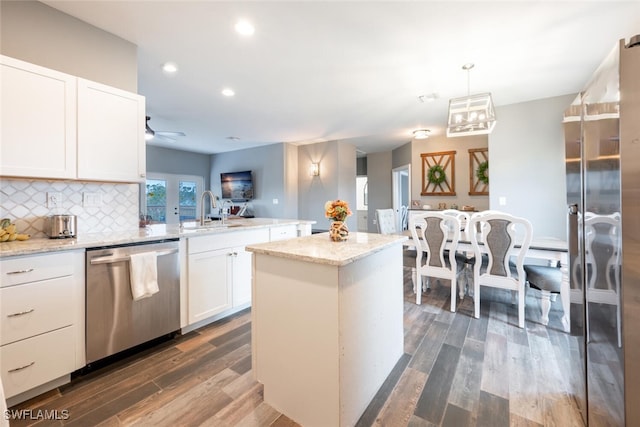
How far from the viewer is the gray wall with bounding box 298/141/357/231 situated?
5969 millimetres

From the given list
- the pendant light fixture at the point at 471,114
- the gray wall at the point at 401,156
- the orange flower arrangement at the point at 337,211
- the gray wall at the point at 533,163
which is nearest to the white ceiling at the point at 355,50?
the gray wall at the point at 533,163

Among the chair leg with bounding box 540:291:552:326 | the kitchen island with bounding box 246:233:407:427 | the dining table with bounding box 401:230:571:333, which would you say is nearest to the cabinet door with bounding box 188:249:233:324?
the kitchen island with bounding box 246:233:407:427

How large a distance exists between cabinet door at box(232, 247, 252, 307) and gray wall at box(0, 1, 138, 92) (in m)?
1.76

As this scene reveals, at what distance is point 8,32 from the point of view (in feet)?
5.83

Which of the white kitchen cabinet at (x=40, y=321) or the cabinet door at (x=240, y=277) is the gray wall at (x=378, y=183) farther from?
the white kitchen cabinet at (x=40, y=321)

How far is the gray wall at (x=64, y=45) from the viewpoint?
5.90 ft

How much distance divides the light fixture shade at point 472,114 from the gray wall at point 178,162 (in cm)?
633

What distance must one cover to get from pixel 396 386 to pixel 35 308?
217cm

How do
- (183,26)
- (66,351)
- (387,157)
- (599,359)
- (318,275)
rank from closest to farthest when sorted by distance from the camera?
(599,359), (318,275), (66,351), (183,26), (387,157)

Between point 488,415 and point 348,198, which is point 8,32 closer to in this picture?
point 488,415

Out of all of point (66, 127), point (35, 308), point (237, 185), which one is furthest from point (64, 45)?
point (237, 185)

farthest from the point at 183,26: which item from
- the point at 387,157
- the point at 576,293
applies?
the point at 387,157

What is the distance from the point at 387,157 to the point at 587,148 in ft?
20.5

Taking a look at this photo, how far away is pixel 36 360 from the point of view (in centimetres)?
153
